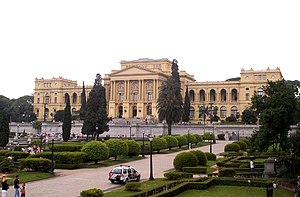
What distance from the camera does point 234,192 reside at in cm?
2100

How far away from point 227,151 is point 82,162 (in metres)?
19.7

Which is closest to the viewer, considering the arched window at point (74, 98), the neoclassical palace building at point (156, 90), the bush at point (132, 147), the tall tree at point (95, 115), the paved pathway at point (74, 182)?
the paved pathway at point (74, 182)

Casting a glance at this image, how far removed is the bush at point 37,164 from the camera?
29281 mm

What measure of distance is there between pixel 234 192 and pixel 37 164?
15257 millimetres

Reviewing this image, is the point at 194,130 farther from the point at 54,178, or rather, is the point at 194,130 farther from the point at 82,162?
the point at 54,178

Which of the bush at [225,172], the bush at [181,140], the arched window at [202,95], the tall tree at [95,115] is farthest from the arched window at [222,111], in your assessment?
the bush at [225,172]

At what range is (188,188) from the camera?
21922 mm

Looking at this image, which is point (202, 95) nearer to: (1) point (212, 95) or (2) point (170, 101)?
(1) point (212, 95)

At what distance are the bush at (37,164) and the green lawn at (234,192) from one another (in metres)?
12.7

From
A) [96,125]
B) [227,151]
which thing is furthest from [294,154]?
[96,125]

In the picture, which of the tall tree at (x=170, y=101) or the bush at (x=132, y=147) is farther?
the tall tree at (x=170, y=101)

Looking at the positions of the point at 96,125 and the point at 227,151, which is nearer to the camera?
the point at 227,151

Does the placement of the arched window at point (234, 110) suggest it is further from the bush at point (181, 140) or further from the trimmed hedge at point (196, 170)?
the trimmed hedge at point (196, 170)

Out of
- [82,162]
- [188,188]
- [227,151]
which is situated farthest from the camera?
[227,151]
